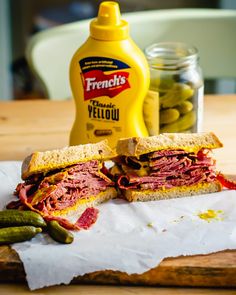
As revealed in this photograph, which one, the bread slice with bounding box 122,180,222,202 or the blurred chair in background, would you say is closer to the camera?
the bread slice with bounding box 122,180,222,202

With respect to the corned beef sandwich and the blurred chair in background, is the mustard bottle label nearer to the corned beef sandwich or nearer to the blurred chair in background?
the corned beef sandwich

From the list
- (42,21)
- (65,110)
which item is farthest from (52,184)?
(42,21)

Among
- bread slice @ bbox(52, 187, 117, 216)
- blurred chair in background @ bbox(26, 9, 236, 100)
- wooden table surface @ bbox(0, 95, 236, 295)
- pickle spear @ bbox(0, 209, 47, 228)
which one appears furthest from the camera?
blurred chair in background @ bbox(26, 9, 236, 100)

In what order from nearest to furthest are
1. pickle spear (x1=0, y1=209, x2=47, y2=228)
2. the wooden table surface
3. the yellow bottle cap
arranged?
1. pickle spear (x1=0, y1=209, x2=47, y2=228)
2. the yellow bottle cap
3. the wooden table surface

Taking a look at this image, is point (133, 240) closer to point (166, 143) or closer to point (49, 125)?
point (166, 143)

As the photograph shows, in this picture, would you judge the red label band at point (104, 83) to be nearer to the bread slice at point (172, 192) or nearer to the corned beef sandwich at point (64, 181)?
the corned beef sandwich at point (64, 181)

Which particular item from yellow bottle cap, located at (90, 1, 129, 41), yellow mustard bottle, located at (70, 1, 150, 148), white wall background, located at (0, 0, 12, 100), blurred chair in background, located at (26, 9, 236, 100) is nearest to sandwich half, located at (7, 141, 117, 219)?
yellow mustard bottle, located at (70, 1, 150, 148)

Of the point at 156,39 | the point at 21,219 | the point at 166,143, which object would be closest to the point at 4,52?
the point at 156,39

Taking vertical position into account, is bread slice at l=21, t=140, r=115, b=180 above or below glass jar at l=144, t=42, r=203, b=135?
below

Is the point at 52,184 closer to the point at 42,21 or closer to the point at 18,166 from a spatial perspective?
the point at 18,166
